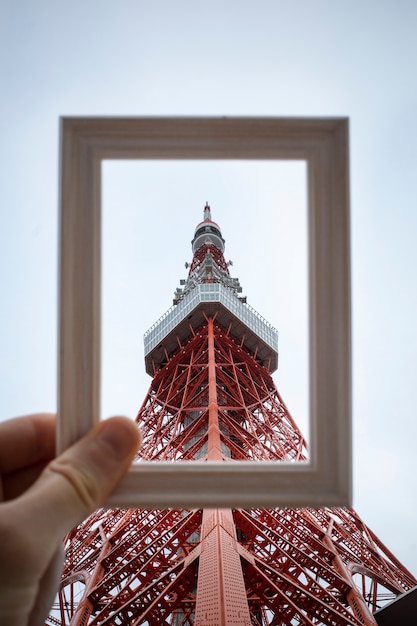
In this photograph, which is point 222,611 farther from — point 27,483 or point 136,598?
point 27,483

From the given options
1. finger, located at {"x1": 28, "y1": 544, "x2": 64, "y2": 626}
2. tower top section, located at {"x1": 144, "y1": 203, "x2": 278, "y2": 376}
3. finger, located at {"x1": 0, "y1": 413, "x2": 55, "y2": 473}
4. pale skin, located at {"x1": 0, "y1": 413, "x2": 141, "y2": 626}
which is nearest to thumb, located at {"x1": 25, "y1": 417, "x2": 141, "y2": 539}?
pale skin, located at {"x1": 0, "y1": 413, "x2": 141, "y2": 626}

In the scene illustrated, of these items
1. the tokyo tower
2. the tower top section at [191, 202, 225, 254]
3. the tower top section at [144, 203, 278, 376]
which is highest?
the tower top section at [191, 202, 225, 254]

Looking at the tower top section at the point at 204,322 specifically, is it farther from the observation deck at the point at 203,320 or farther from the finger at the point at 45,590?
the finger at the point at 45,590

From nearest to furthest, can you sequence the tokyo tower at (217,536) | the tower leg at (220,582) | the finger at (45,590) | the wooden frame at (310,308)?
the finger at (45,590)
the wooden frame at (310,308)
the tower leg at (220,582)
the tokyo tower at (217,536)

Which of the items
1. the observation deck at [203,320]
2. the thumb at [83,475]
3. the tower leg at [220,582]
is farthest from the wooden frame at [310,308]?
the observation deck at [203,320]

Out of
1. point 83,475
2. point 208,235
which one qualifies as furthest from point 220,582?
point 208,235

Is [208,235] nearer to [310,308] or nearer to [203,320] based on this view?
[203,320]

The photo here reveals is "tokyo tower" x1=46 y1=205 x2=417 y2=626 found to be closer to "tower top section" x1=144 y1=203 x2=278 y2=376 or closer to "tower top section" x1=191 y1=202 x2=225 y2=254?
"tower top section" x1=144 y1=203 x2=278 y2=376
